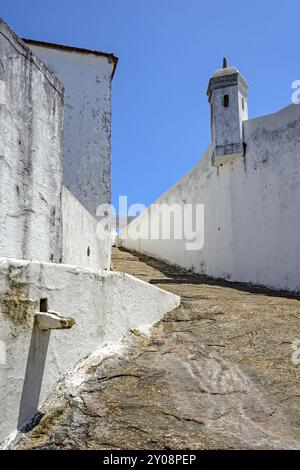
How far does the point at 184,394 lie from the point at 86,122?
7698mm

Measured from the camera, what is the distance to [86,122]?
971cm

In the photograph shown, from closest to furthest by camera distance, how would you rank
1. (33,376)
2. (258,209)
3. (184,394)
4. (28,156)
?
(33,376), (184,394), (28,156), (258,209)

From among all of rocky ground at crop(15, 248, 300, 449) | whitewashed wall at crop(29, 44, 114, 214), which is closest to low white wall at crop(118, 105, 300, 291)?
whitewashed wall at crop(29, 44, 114, 214)

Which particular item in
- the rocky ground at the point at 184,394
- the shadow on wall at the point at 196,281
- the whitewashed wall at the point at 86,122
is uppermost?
the whitewashed wall at the point at 86,122

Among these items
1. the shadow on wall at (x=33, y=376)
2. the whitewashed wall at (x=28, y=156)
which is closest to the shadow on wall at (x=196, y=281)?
the whitewashed wall at (x=28, y=156)

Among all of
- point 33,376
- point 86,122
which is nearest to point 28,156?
point 33,376

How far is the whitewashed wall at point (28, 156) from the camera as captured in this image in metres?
3.52

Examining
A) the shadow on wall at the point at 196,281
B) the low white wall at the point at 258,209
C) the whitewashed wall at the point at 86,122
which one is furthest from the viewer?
the whitewashed wall at the point at 86,122

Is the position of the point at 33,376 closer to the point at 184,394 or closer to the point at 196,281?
the point at 184,394

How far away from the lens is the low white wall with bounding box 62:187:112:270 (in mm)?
4925

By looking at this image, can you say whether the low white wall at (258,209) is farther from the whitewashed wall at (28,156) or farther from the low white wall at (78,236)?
the whitewashed wall at (28,156)

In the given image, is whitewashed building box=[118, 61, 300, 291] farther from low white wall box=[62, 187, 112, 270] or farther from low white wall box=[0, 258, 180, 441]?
low white wall box=[0, 258, 180, 441]

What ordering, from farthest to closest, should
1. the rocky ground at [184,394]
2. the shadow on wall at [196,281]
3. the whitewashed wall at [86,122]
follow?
the whitewashed wall at [86,122]
the shadow on wall at [196,281]
the rocky ground at [184,394]

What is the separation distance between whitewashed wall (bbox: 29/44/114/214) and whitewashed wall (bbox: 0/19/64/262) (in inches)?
201
